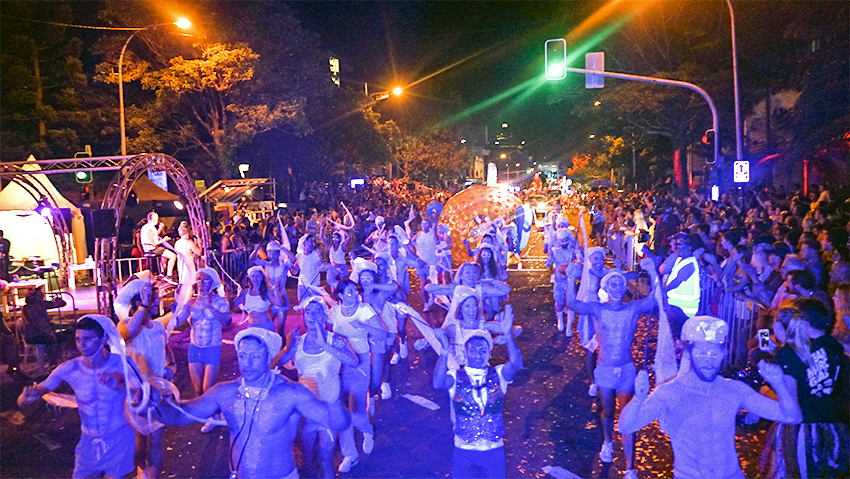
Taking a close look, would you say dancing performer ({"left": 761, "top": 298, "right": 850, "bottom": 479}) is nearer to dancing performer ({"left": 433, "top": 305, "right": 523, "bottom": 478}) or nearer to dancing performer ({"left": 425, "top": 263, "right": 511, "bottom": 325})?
dancing performer ({"left": 433, "top": 305, "right": 523, "bottom": 478})

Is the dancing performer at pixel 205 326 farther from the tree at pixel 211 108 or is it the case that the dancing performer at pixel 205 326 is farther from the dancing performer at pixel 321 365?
the tree at pixel 211 108

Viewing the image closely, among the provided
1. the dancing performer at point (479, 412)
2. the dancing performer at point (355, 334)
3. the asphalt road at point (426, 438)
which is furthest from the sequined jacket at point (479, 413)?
the asphalt road at point (426, 438)

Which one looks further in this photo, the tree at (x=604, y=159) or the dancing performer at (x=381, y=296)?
the tree at (x=604, y=159)

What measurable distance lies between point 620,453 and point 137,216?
1963 cm

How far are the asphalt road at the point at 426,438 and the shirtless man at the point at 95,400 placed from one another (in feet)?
5.16

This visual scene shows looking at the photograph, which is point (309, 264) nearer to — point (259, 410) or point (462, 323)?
point (462, 323)

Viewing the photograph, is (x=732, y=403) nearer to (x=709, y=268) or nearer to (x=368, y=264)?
(x=368, y=264)

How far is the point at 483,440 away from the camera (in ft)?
12.9

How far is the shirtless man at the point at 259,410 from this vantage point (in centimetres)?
343

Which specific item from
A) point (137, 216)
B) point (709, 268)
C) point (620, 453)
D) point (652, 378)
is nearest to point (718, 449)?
point (620, 453)

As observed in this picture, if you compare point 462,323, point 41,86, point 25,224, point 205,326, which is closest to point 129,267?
point 25,224

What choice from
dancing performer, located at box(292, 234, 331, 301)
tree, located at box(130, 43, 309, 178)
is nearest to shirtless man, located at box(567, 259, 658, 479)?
dancing performer, located at box(292, 234, 331, 301)

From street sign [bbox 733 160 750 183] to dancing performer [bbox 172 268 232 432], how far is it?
13.8m

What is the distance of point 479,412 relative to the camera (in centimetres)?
394
